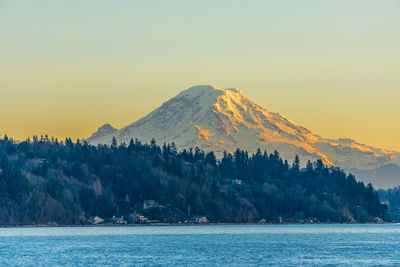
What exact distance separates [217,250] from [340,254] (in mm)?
28532

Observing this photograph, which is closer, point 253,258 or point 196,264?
point 196,264

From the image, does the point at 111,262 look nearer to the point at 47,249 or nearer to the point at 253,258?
the point at 253,258

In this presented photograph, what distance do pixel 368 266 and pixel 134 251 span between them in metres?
57.8

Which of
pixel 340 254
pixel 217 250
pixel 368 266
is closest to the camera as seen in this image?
pixel 368 266

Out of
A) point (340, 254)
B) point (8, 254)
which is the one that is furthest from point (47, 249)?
point (340, 254)

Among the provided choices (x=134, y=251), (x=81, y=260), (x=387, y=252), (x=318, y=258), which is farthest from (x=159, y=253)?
(x=387, y=252)

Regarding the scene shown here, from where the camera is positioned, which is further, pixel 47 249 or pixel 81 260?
pixel 47 249

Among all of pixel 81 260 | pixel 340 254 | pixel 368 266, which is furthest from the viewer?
pixel 340 254

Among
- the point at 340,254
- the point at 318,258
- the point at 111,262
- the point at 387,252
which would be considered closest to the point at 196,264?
the point at 111,262

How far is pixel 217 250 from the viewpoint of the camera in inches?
7603

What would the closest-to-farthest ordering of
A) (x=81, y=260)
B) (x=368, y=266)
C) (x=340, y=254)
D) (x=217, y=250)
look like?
(x=368, y=266)
(x=81, y=260)
(x=340, y=254)
(x=217, y=250)

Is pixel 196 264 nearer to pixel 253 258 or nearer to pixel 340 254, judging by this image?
pixel 253 258

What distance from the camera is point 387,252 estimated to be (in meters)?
188

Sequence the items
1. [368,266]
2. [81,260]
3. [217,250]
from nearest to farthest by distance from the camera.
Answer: [368,266], [81,260], [217,250]
